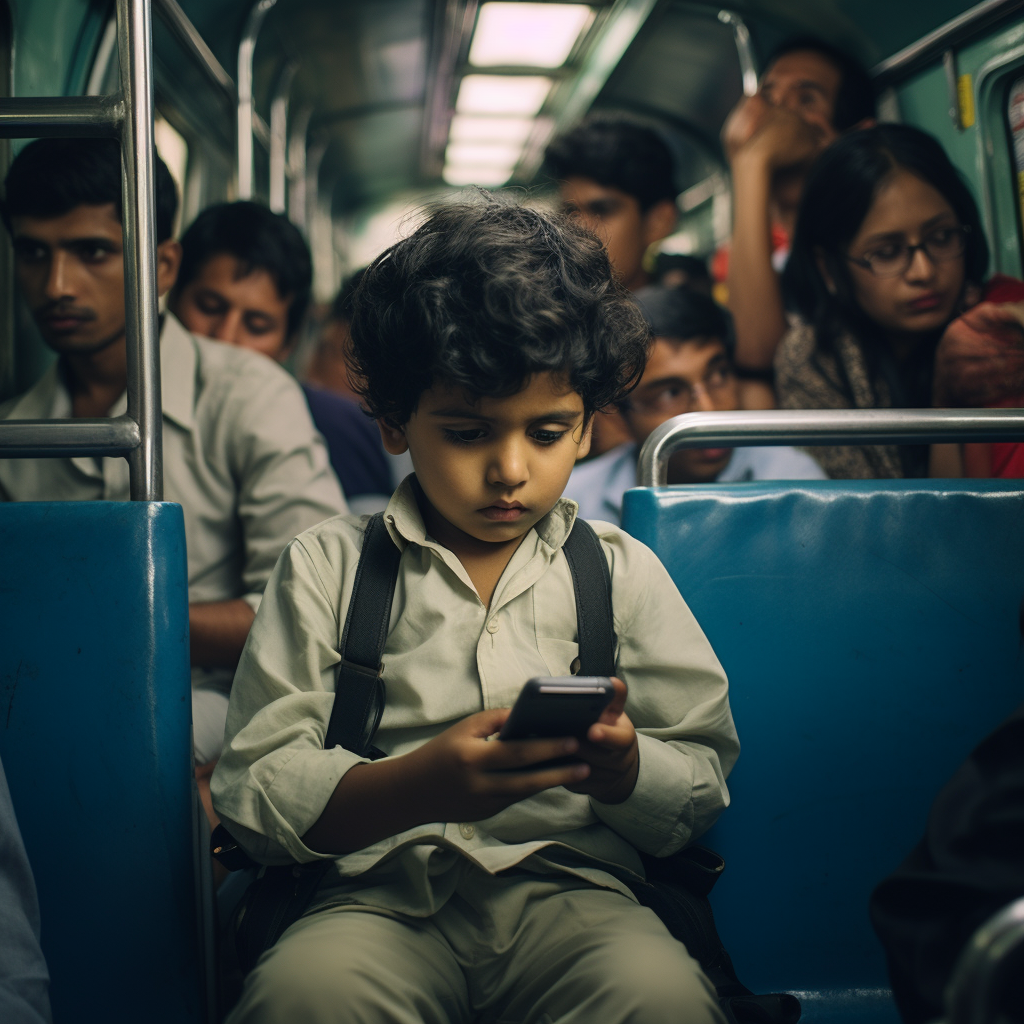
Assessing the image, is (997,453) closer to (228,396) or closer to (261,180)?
(228,396)

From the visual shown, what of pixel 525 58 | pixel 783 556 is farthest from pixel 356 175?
pixel 783 556

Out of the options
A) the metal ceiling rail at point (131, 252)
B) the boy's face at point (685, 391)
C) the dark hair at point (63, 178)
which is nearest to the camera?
the metal ceiling rail at point (131, 252)

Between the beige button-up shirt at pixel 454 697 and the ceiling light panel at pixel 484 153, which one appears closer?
the beige button-up shirt at pixel 454 697

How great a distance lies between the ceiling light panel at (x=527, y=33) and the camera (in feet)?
14.8

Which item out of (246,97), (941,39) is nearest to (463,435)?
(941,39)

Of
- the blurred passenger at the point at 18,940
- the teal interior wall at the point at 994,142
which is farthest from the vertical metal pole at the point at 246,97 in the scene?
the blurred passenger at the point at 18,940

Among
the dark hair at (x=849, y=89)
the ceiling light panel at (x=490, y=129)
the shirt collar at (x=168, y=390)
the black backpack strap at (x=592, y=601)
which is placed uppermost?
the ceiling light panel at (x=490, y=129)

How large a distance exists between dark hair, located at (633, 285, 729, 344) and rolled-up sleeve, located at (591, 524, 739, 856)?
156 centimetres

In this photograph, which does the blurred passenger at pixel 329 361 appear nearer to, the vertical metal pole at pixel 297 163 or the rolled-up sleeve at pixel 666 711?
the vertical metal pole at pixel 297 163

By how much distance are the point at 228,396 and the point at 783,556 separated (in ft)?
4.41

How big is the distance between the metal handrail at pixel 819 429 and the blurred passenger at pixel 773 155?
1.64 m

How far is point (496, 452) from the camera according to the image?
1248mm

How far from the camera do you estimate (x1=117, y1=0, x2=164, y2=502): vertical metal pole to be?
55.3 inches

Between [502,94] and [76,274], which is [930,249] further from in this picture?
[502,94]
